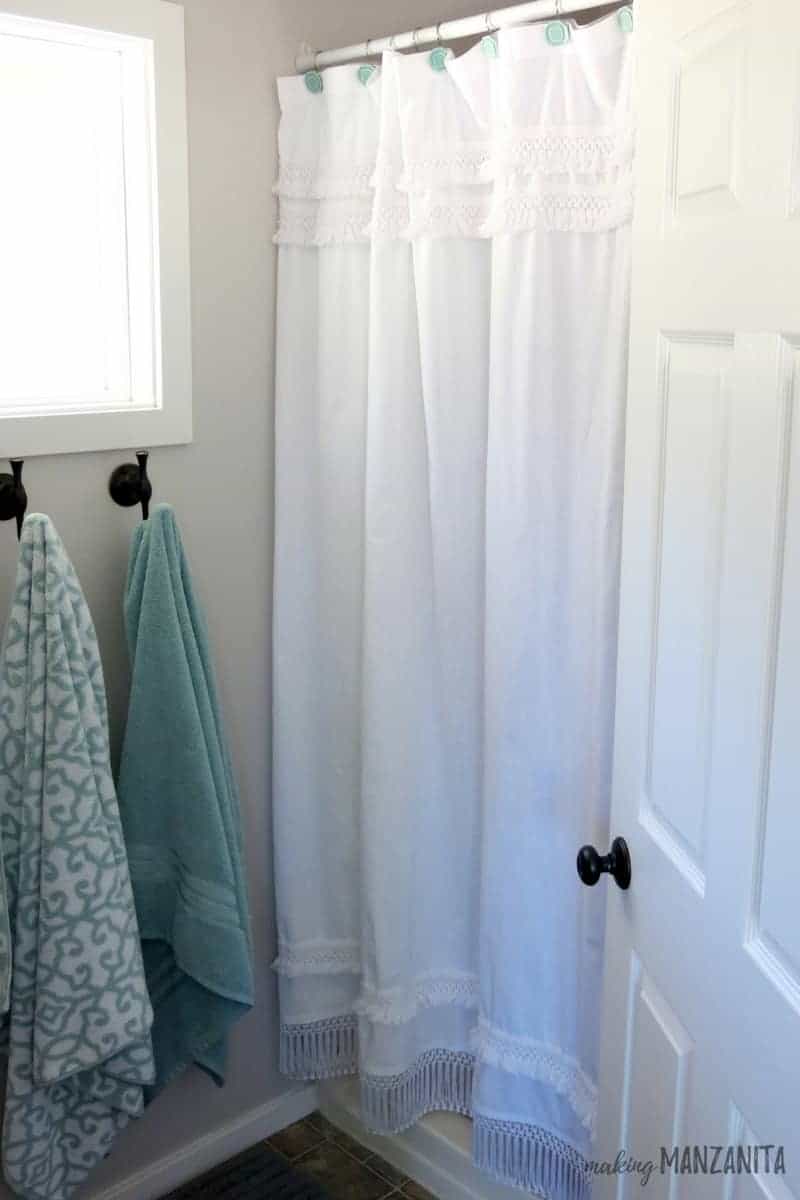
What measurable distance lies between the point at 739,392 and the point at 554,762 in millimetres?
791

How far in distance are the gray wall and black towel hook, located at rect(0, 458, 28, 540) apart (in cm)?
4

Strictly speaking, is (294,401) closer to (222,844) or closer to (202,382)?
(202,382)

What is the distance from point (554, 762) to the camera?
72.7 inches

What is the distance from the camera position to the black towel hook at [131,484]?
6.38 ft

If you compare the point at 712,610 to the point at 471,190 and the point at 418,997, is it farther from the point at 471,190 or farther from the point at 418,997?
the point at 418,997

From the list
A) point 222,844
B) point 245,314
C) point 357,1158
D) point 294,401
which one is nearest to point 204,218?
point 245,314

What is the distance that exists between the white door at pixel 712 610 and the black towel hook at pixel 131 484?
80 centimetres

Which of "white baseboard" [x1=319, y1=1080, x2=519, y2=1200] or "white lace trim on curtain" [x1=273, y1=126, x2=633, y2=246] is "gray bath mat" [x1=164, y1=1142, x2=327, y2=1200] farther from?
"white lace trim on curtain" [x1=273, y1=126, x2=633, y2=246]

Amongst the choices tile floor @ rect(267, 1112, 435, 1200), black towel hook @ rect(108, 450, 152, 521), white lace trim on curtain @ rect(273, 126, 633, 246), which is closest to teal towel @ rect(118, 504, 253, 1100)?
black towel hook @ rect(108, 450, 152, 521)

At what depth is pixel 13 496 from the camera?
1813 mm

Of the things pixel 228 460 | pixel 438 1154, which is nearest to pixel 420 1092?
pixel 438 1154

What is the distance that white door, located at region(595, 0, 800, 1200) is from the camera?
111cm

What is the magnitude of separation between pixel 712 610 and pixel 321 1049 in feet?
4.61

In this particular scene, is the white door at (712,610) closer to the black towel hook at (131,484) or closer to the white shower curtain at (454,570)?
the white shower curtain at (454,570)
